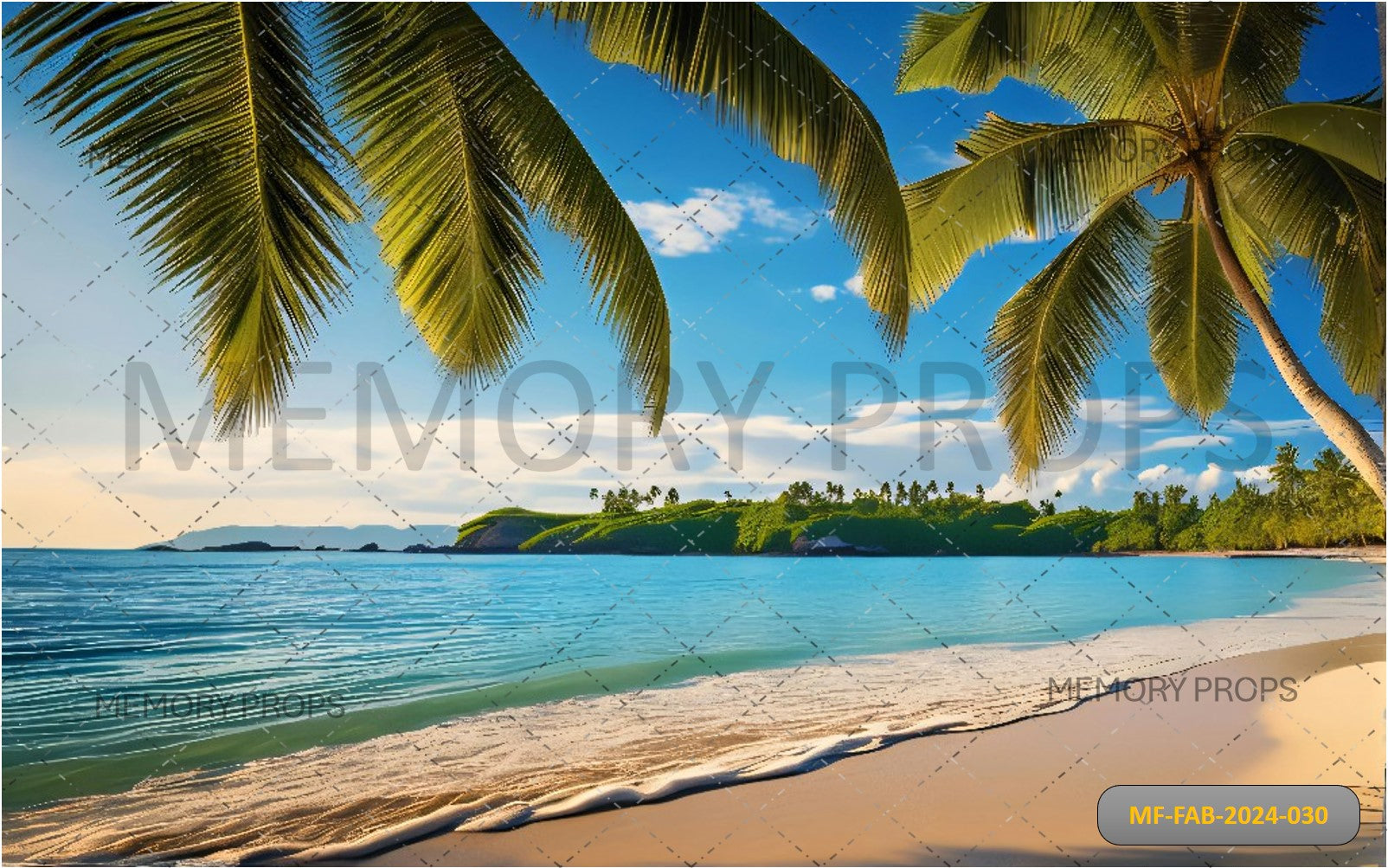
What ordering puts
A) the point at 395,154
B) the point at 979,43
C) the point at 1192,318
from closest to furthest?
the point at 395,154
the point at 979,43
the point at 1192,318

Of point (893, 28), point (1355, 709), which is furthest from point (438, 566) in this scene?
point (1355, 709)

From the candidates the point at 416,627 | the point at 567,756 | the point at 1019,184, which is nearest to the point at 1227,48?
the point at 1019,184

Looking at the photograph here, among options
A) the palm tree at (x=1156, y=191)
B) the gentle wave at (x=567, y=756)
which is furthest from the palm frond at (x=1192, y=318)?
the gentle wave at (x=567, y=756)

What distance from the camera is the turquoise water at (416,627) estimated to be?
4488mm

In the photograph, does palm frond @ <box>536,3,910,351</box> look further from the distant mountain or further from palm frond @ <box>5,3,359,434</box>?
the distant mountain

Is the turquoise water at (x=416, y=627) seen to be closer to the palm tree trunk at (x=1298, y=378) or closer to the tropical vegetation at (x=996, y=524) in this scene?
the tropical vegetation at (x=996, y=524)

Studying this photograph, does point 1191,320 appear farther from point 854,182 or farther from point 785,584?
point 785,584

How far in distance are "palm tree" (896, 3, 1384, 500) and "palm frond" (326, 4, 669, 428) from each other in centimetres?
157

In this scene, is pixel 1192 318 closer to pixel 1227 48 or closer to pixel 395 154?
pixel 1227 48

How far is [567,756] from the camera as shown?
3.91m

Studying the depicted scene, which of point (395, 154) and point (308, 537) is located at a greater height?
point (395, 154)

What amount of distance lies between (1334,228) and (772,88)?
8.40 ft

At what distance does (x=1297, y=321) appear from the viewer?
4.11m

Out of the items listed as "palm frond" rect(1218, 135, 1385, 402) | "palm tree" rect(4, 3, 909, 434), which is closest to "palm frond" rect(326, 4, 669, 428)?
"palm tree" rect(4, 3, 909, 434)
